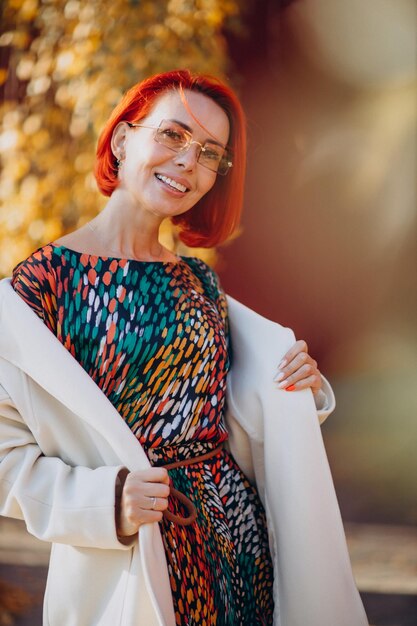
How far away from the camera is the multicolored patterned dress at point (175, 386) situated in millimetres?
1413

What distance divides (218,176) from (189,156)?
240 millimetres

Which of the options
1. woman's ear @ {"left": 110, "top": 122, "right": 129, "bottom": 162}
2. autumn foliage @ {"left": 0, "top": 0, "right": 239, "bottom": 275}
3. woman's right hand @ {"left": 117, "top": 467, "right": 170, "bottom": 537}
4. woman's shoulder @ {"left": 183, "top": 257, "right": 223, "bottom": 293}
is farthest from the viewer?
autumn foliage @ {"left": 0, "top": 0, "right": 239, "bottom": 275}

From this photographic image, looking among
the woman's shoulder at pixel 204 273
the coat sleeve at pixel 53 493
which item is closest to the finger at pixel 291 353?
the woman's shoulder at pixel 204 273

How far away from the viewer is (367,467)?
3627mm

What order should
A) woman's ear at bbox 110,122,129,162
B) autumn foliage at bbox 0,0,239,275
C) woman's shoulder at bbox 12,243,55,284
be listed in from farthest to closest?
autumn foliage at bbox 0,0,239,275 < woman's ear at bbox 110,122,129,162 < woman's shoulder at bbox 12,243,55,284

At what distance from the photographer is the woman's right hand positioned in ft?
4.21

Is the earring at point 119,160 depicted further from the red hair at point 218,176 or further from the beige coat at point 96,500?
the beige coat at point 96,500

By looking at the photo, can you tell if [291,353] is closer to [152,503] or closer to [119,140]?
[152,503]

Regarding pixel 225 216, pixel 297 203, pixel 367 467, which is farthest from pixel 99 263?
pixel 367 467

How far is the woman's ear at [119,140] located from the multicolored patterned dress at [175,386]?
0.84ft

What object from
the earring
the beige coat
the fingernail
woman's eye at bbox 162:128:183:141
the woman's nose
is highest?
woman's eye at bbox 162:128:183:141

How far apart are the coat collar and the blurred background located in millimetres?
1732

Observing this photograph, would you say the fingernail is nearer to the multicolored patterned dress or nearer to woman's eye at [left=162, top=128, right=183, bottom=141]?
the multicolored patterned dress

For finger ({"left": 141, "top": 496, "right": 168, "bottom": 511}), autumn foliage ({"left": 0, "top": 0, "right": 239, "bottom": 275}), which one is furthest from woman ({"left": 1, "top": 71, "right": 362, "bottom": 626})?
autumn foliage ({"left": 0, "top": 0, "right": 239, "bottom": 275})
